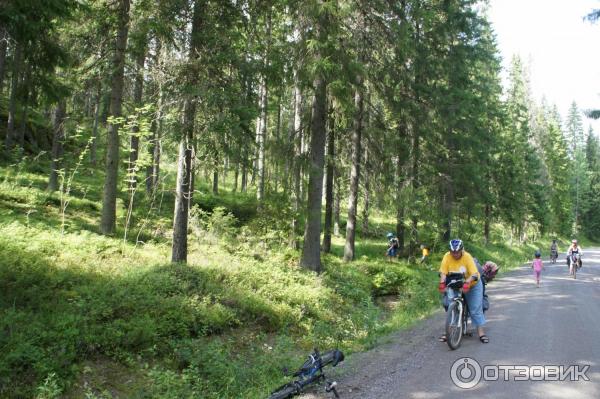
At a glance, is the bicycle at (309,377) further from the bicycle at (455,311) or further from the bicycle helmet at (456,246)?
the bicycle helmet at (456,246)

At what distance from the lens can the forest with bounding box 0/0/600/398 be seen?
7.14 m

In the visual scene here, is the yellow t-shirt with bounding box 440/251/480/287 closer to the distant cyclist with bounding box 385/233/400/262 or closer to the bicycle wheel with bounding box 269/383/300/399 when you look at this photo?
the bicycle wheel with bounding box 269/383/300/399

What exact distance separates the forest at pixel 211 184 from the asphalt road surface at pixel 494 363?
1311 millimetres

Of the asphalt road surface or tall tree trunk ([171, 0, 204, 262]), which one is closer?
the asphalt road surface

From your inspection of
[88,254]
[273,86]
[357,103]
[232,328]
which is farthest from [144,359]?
[357,103]

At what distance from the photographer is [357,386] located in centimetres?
609

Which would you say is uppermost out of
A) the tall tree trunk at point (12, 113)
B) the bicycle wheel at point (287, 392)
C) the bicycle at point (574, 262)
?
the tall tree trunk at point (12, 113)

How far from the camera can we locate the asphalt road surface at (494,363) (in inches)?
226

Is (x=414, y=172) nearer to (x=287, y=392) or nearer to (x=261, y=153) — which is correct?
(x=261, y=153)
